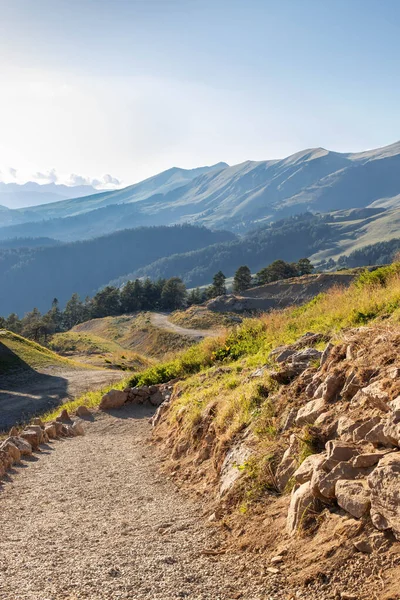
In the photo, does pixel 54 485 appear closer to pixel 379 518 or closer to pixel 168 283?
pixel 379 518

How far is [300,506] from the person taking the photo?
16.4ft

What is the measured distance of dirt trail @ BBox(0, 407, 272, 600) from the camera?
4.55 m

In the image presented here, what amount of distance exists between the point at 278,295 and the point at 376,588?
80.7 meters

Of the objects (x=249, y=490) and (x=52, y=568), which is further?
(x=249, y=490)

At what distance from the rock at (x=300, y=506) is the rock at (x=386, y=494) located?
798mm

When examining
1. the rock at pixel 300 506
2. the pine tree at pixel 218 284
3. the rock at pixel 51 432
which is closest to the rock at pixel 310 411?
the rock at pixel 300 506

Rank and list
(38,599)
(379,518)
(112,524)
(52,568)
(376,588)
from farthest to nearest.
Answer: (112,524) < (52,568) < (38,599) < (379,518) < (376,588)

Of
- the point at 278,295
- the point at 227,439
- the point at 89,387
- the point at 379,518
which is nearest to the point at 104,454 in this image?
the point at 227,439

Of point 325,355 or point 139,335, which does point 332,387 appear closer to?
point 325,355

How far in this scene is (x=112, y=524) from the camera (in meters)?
6.51

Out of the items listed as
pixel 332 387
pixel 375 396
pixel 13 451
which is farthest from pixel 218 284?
pixel 375 396

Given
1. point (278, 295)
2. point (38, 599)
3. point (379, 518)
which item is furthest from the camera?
point (278, 295)

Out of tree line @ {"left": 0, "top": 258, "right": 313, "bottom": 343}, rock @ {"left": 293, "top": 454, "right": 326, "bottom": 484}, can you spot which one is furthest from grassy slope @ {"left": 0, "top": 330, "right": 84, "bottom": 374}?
tree line @ {"left": 0, "top": 258, "right": 313, "bottom": 343}

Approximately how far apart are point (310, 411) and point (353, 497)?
6.90ft
